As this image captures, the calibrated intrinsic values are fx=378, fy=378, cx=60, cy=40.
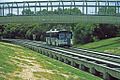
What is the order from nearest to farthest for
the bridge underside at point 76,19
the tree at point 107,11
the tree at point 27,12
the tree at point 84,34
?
the bridge underside at point 76,19, the tree at point 107,11, the tree at point 27,12, the tree at point 84,34

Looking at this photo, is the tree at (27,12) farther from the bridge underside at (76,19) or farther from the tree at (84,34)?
the tree at (84,34)

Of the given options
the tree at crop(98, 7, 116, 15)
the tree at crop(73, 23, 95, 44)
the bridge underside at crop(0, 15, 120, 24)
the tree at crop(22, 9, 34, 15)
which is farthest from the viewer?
the tree at crop(73, 23, 95, 44)

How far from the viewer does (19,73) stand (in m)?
25.5

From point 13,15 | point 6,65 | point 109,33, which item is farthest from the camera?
point 109,33

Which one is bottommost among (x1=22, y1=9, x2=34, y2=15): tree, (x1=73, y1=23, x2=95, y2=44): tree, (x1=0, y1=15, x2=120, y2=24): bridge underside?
(x1=73, y1=23, x2=95, y2=44): tree

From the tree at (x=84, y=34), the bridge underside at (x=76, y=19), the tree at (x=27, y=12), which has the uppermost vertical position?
the tree at (x=27, y=12)

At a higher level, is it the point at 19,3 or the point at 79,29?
the point at 19,3

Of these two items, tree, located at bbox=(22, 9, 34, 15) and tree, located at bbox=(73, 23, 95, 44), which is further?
tree, located at bbox=(73, 23, 95, 44)

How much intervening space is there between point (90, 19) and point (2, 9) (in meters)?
28.2

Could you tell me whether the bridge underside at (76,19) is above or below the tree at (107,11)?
below

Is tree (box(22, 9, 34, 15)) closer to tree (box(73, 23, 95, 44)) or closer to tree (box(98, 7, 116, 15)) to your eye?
tree (box(73, 23, 95, 44))

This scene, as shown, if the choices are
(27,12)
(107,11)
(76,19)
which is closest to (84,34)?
(107,11)

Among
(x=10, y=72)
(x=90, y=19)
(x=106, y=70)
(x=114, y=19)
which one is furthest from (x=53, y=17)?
(x=10, y=72)

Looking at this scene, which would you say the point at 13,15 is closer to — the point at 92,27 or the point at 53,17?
the point at 53,17
